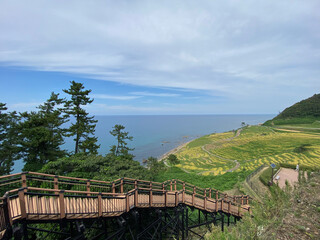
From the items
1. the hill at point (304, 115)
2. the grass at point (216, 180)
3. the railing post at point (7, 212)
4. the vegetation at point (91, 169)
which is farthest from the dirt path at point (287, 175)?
the hill at point (304, 115)

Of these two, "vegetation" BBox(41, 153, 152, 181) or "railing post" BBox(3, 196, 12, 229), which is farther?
"vegetation" BBox(41, 153, 152, 181)

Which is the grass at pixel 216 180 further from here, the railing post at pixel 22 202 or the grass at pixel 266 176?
the railing post at pixel 22 202

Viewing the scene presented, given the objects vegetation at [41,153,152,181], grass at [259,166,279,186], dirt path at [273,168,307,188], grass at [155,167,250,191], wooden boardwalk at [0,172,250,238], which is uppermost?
wooden boardwalk at [0,172,250,238]

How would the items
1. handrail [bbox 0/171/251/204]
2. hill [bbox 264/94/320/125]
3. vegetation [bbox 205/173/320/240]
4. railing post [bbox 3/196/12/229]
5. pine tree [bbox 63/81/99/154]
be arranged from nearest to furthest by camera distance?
1. vegetation [bbox 205/173/320/240]
2. railing post [bbox 3/196/12/229]
3. handrail [bbox 0/171/251/204]
4. pine tree [bbox 63/81/99/154]
5. hill [bbox 264/94/320/125]

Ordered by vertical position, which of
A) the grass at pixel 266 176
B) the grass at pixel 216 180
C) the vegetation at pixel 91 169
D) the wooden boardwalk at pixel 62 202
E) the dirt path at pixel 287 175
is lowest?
the grass at pixel 216 180

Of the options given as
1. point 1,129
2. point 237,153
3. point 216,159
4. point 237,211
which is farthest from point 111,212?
point 237,153

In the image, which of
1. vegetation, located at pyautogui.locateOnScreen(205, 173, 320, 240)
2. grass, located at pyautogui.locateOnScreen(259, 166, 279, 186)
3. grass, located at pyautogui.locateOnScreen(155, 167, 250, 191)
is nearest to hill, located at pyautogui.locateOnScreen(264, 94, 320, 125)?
grass, located at pyautogui.locateOnScreen(259, 166, 279, 186)

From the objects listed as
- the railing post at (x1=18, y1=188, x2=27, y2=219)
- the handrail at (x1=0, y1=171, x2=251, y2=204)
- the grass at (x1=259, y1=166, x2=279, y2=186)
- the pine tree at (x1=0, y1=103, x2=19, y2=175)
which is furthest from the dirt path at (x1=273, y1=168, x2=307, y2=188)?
the pine tree at (x1=0, y1=103, x2=19, y2=175)

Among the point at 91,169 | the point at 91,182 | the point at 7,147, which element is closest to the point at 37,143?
the point at 7,147

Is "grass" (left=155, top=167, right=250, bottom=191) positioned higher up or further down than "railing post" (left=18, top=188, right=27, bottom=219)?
further down

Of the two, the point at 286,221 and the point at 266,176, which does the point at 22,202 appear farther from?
the point at 266,176

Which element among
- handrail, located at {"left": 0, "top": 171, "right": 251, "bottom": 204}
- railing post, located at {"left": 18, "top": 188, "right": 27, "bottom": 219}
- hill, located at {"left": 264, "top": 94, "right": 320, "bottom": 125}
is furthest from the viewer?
hill, located at {"left": 264, "top": 94, "right": 320, "bottom": 125}

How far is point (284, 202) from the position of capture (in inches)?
223

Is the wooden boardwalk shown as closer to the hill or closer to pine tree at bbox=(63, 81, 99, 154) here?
pine tree at bbox=(63, 81, 99, 154)
